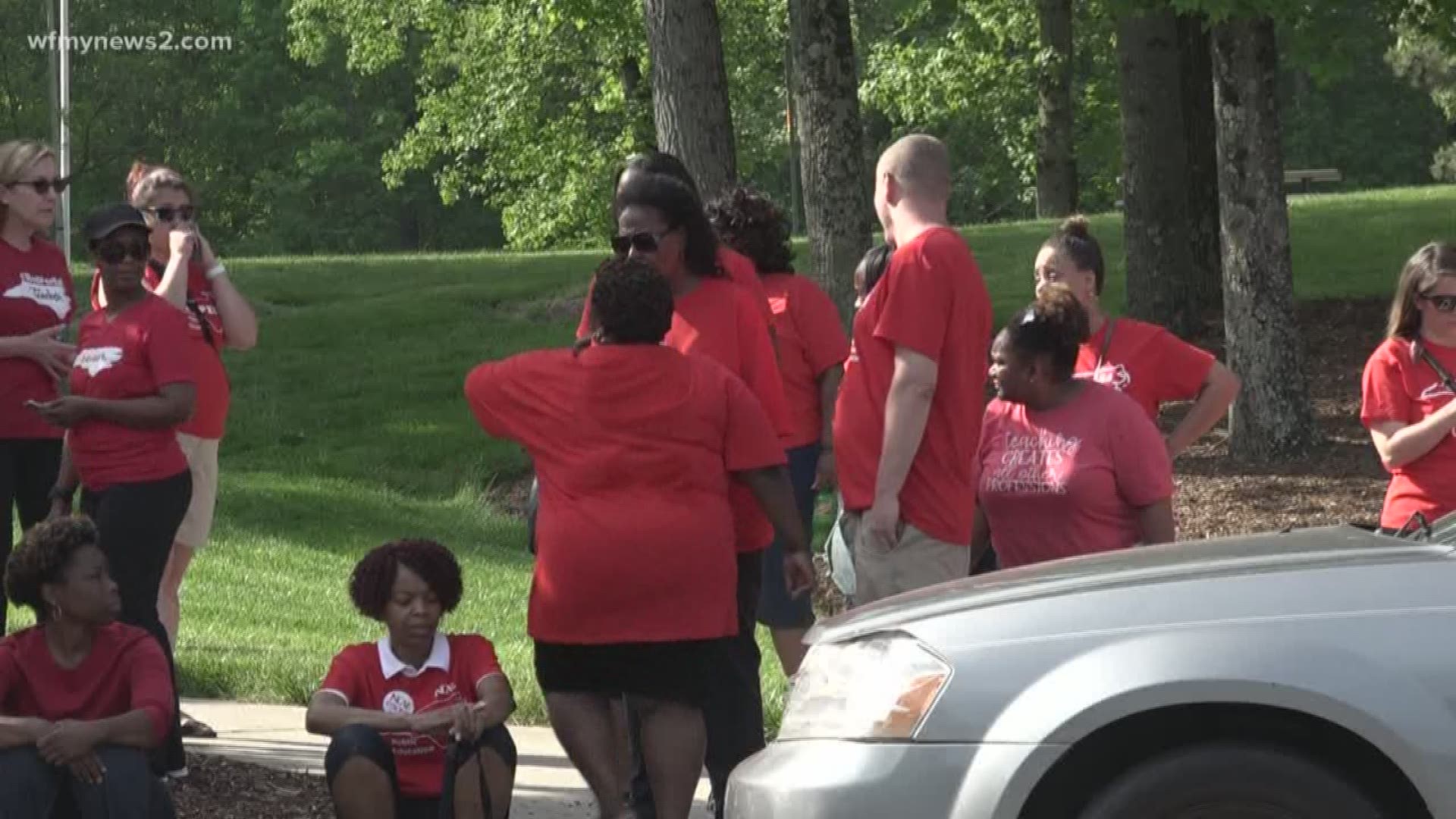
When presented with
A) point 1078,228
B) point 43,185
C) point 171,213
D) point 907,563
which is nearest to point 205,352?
point 171,213

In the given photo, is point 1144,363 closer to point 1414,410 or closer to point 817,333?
point 1414,410

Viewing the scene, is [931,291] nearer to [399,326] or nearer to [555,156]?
[399,326]

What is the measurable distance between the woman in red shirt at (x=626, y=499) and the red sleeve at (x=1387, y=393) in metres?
1.87

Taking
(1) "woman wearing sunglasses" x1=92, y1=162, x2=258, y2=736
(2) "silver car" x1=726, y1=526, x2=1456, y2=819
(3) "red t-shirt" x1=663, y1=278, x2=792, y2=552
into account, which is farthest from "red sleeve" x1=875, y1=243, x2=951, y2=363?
(1) "woman wearing sunglasses" x1=92, y1=162, x2=258, y2=736

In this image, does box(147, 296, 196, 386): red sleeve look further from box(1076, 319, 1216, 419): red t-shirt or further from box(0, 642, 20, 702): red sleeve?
box(1076, 319, 1216, 419): red t-shirt

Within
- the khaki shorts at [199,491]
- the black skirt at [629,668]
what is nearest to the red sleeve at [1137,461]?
the black skirt at [629,668]

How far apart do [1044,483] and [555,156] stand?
37.8 m

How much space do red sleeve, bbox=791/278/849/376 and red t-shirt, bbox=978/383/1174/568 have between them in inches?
56.7

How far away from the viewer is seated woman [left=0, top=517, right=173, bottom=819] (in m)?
6.03

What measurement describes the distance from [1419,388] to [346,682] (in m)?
3.11

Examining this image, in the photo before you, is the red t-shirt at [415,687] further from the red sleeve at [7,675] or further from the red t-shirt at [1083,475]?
the red t-shirt at [1083,475]

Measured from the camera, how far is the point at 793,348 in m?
8.05

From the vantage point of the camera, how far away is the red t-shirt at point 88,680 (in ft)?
20.3

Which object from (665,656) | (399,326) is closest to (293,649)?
(665,656)
